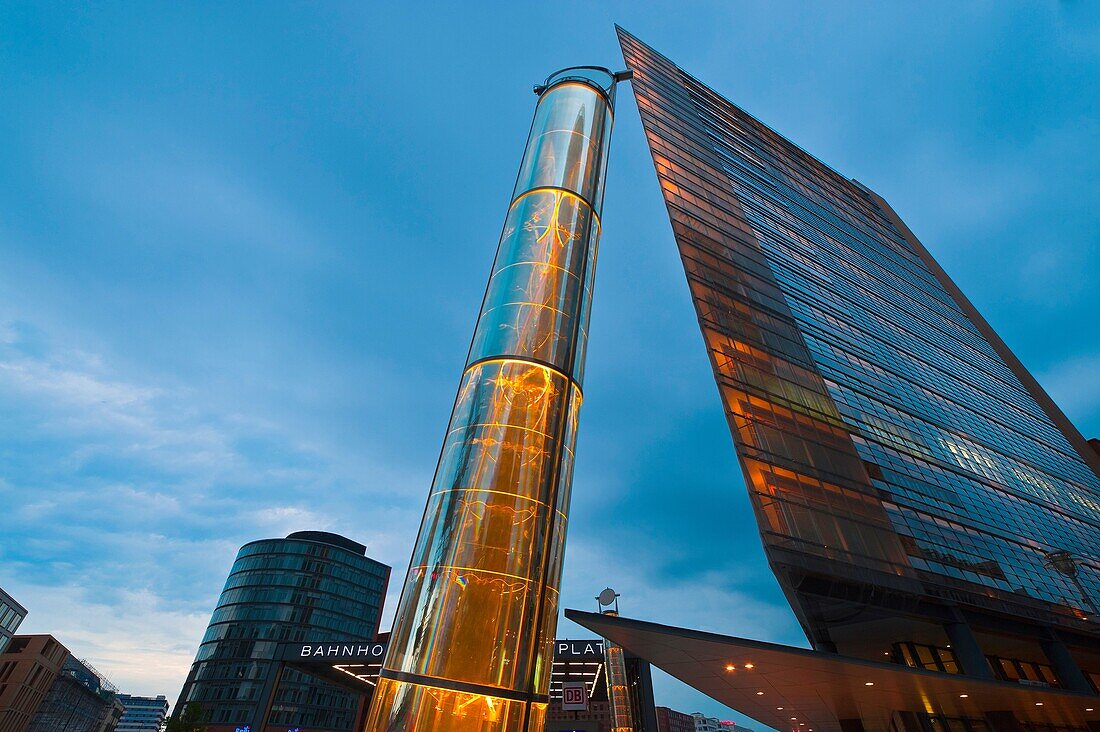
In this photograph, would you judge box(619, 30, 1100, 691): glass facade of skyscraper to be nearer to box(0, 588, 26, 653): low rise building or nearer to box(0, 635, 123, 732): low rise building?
box(0, 635, 123, 732): low rise building

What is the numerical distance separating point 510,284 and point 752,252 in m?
30.1

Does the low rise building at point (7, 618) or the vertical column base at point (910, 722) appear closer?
the vertical column base at point (910, 722)

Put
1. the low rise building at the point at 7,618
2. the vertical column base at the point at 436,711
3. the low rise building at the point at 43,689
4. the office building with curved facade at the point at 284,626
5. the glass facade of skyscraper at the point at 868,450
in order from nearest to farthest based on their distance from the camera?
the vertical column base at the point at 436,711
the glass facade of skyscraper at the point at 868,450
the low rise building at the point at 43,689
the low rise building at the point at 7,618
the office building with curved facade at the point at 284,626

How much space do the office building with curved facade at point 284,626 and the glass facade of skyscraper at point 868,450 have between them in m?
90.8

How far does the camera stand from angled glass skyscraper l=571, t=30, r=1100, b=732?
24859mm

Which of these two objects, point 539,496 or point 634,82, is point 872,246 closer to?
point 634,82


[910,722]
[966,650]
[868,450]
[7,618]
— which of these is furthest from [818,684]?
[7,618]

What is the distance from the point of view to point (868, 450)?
31484 millimetres

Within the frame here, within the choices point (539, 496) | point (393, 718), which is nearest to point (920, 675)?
point (539, 496)

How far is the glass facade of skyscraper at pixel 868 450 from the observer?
83.5ft

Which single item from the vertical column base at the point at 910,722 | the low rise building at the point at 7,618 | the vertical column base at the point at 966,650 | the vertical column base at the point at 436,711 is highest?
the low rise building at the point at 7,618

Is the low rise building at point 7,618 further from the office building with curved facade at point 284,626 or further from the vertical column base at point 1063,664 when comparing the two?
the vertical column base at point 1063,664

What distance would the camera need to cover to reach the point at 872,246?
6506 centimetres

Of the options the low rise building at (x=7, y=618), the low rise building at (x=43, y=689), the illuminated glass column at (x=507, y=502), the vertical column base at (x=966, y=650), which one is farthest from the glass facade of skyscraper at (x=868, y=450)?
the low rise building at (x=7, y=618)
